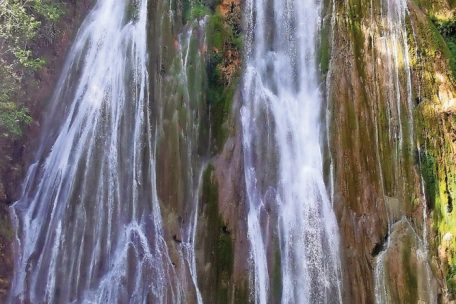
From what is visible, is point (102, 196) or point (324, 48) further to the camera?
point (324, 48)

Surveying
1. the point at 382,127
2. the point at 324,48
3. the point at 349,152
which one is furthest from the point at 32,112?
the point at 382,127

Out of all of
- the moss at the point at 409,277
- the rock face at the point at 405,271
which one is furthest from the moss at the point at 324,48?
the moss at the point at 409,277

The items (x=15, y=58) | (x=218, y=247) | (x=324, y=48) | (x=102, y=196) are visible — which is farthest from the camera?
(x=15, y=58)

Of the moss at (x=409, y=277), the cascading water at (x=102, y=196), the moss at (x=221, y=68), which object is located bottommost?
the moss at (x=409, y=277)

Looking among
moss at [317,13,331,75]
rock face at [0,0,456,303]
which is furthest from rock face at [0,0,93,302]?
moss at [317,13,331,75]

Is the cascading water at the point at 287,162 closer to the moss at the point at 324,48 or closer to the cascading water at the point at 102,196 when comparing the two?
the moss at the point at 324,48

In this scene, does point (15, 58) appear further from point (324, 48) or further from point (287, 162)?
point (324, 48)
